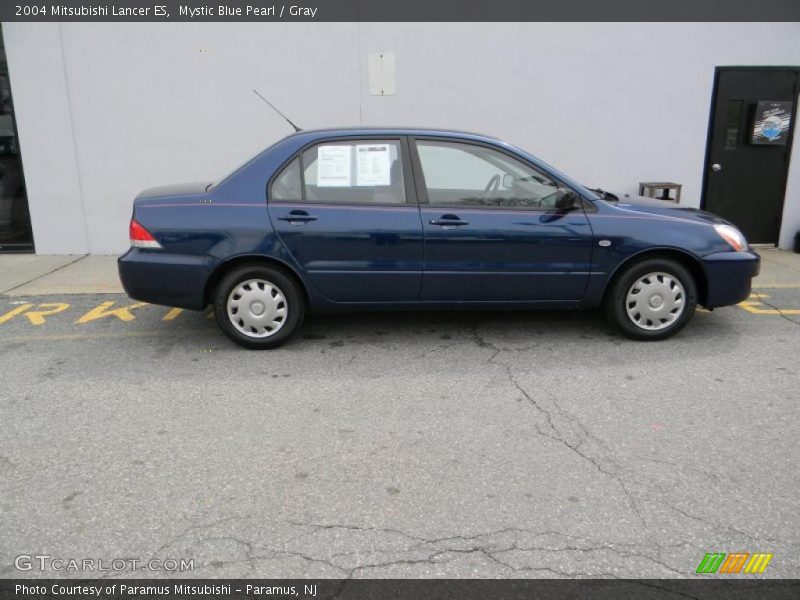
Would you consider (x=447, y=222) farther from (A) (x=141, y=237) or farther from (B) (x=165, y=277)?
(A) (x=141, y=237)

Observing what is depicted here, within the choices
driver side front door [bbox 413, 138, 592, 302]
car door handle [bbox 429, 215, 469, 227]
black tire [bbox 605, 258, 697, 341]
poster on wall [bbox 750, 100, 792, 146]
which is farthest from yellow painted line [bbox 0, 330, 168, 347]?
poster on wall [bbox 750, 100, 792, 146]

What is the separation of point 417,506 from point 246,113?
20.7 feet

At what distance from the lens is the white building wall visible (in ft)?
25.3

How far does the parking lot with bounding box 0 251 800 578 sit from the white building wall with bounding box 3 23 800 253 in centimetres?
330

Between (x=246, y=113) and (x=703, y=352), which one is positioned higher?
(x=246, y=113)

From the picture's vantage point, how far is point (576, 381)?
427 centimetres

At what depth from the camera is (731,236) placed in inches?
194

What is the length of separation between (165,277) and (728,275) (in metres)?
4.23

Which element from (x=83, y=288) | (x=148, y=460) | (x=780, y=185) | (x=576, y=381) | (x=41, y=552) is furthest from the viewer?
(x=780, y=185)

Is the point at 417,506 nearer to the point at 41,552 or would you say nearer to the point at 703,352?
the point at 41,552

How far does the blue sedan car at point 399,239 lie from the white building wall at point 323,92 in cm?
336

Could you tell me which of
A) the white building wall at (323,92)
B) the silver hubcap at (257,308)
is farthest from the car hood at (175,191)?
the white building wall at (323,92)

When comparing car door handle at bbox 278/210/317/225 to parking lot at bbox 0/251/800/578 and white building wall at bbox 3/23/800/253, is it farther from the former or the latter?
white building wall at bbox 3/23/800/253
